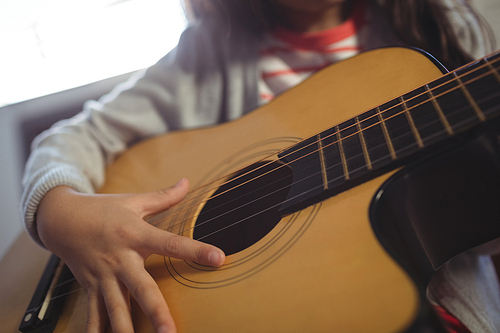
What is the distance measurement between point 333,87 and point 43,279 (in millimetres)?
656

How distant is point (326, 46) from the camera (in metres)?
0.83

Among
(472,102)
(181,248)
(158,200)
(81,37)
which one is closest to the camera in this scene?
(472,102)

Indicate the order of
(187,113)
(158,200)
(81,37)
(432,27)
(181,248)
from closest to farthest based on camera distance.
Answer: (181,248) < (158,200) < (432,27) < (187,113) < (81,37)

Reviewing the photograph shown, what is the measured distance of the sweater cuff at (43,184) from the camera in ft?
1.91

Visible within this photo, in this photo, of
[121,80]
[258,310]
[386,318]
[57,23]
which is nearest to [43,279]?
[258,310]

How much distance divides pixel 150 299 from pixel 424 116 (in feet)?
1.39

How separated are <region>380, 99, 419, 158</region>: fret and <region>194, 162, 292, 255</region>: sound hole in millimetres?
155

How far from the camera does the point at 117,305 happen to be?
1.37 feet

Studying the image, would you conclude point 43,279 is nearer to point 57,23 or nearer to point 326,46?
point 326,46

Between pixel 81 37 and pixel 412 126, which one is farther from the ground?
pixel 81 37

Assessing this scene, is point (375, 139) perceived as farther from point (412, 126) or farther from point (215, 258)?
point (215, 258)

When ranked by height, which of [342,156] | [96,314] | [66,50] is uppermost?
[66,50]

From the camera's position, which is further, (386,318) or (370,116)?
(370,116)

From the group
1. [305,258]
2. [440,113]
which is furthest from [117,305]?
[440,113]
